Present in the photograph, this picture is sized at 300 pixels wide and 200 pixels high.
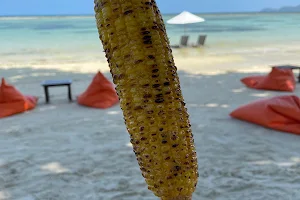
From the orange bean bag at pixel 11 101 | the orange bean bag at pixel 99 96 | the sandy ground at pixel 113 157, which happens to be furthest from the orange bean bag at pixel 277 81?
the orange bean bag at pixel 11 101

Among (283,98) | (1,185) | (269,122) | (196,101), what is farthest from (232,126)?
(1,185)

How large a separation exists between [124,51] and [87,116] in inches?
228

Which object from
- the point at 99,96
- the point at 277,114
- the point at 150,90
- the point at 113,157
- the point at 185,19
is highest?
the point at 185,19

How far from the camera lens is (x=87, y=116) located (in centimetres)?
693

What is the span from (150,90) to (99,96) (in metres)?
6.55

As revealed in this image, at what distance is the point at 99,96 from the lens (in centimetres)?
771

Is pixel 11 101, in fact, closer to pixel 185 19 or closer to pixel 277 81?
pixel 277 81

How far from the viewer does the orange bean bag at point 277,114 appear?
571cm

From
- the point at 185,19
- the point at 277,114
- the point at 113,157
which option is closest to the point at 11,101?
the point at 113,157

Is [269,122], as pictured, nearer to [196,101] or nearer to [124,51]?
[196,101]

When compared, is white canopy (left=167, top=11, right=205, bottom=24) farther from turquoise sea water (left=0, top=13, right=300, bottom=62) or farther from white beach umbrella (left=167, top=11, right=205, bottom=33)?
turquoise sea water (left=0, top=13, right=300, bottom=62)

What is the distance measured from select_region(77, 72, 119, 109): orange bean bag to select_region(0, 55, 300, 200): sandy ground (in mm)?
195

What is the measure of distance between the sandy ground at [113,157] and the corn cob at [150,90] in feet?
8.08

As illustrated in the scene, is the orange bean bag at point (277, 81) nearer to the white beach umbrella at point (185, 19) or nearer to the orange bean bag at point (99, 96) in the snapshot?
the orange bean bag at point (99, 96)
